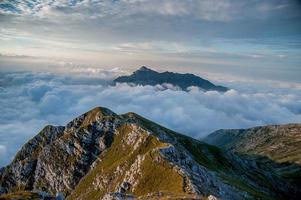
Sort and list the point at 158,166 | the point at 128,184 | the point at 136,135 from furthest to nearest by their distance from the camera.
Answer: the point at 136,135
the point at 128,184
the point at 158,166

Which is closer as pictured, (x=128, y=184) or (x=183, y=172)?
(x=183, y=172)

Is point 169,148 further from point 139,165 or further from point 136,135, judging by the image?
point 136,135

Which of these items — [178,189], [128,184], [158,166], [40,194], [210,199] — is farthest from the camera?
[128,184]

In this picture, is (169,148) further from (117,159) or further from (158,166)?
(117,159)

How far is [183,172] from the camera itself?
120 meters

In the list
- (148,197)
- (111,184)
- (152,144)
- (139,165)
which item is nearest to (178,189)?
(148,197)

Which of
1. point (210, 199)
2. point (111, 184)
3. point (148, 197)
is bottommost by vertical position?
point (111, 184)

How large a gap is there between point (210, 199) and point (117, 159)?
409ft

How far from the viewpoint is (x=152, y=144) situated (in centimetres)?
17238

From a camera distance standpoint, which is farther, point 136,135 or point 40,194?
point 136,135

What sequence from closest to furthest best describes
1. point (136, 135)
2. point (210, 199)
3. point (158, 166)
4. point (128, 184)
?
point (210, 199) < point (158, 166) < point (128, 184) < point (136, 135)

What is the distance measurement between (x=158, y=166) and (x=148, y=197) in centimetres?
A: 4612

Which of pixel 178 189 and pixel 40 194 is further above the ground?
pixel 178 189

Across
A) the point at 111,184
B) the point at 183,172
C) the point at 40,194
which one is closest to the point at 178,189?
the point at 183,172
